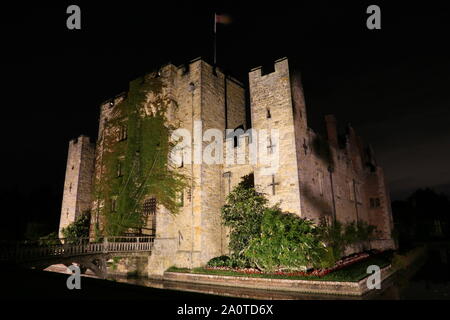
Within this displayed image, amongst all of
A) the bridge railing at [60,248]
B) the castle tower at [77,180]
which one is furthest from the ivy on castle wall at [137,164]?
the castle tower at [77,180]

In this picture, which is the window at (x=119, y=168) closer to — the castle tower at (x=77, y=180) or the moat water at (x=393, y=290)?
the castle tower at (x=77, y=180)

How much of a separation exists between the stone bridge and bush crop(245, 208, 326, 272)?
7840 millimetres

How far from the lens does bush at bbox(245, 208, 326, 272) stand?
43.3 feet

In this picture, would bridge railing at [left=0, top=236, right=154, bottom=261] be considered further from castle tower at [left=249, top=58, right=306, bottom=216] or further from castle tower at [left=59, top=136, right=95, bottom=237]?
castle tower at [left=59, top=136, right=95, bottom=237]

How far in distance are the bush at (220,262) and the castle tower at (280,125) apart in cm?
424

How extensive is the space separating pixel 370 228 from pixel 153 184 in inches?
777

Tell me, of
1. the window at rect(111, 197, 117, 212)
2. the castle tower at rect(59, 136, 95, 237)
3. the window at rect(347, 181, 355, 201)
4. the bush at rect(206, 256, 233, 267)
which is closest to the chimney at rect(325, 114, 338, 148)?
the window at rect(347, 181, 355, 201)

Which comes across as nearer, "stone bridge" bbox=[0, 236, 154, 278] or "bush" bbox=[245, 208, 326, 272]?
"stone bridge" bbox=[0, 236, 154, 278]

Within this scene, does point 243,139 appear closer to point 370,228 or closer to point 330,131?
point 330,131

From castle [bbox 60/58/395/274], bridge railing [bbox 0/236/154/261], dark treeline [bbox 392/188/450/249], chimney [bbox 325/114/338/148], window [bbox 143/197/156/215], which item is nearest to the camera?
bridge railing [bbox 0/236/154/261]

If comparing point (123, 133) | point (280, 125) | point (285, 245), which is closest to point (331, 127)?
point (280, 125)

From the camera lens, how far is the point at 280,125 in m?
17.3

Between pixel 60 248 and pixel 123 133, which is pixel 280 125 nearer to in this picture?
pixel 60 248
